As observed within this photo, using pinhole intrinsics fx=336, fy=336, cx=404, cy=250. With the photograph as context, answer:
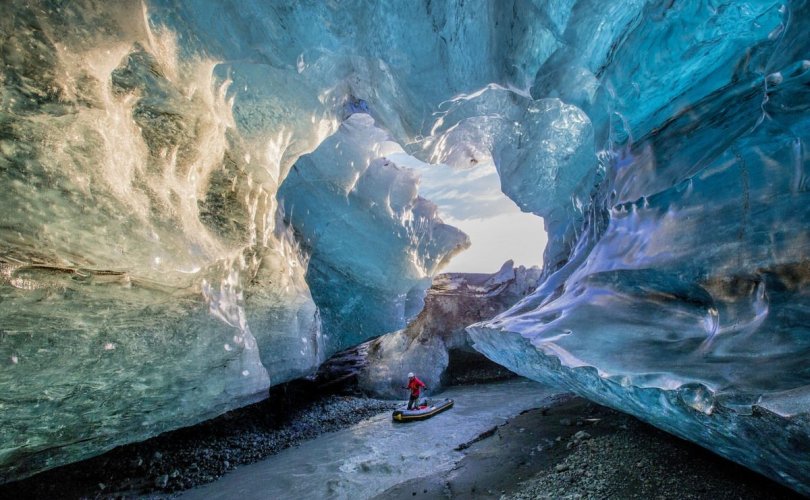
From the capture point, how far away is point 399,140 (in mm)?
6676

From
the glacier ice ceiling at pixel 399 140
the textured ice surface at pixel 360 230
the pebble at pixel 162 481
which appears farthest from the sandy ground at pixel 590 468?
the textured ice surface at pixel 360 230

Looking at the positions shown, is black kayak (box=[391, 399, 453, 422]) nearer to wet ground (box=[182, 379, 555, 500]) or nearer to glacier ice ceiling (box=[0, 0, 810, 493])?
wet ground (box=[182, 379, 555, 500])

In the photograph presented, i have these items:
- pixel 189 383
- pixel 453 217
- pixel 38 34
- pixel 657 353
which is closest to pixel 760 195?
pixel 657 353

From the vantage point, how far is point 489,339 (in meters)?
5.44

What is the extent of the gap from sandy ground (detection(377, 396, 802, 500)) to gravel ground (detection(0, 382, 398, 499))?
419 cm

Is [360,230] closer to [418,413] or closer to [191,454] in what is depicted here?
[418,413]

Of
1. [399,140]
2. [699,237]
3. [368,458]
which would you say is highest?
[399,140]

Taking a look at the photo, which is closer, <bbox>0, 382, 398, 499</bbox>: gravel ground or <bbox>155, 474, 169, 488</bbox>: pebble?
<bbox>0, 382, 398, 499</bbox>: gravel ground

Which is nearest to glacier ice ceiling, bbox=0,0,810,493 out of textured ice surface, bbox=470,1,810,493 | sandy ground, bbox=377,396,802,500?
textured ice surface, bbox=470,1,810,493

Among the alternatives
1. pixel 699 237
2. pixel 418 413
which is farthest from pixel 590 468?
pixel 418 413

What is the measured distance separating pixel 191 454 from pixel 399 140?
24.4ft

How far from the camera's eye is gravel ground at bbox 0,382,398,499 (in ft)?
17.6

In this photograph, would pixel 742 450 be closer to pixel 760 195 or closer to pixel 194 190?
pixel 760 195

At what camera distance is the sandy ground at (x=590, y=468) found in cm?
278
